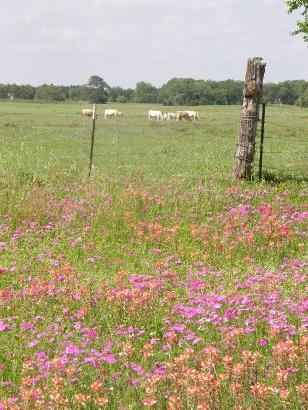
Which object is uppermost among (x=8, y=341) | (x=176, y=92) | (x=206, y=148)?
(x=176, y=92)

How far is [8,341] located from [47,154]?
22.7m

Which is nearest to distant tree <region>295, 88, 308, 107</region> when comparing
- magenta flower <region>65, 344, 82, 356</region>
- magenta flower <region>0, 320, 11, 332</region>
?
magenta flower <region>0, 320, 11, 332</region>

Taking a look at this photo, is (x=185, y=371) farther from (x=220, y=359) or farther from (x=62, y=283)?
(x=62, y=283)

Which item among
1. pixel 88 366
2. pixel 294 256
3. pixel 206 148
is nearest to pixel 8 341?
pixel 88 366

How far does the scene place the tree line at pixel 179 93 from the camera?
14250cm

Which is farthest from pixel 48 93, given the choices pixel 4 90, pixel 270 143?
pixel 270 143

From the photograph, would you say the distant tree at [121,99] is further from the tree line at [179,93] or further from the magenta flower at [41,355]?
the magenta flower at [41,355]

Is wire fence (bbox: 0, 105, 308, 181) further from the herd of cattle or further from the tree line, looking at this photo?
the tree line

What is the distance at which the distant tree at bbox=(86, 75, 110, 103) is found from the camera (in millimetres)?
158900

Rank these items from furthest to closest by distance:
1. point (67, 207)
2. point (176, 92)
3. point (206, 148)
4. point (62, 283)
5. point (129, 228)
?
point (176, 92) → point (206, 148) → point (67, 207) → point (129, 228) → point (62, 283)

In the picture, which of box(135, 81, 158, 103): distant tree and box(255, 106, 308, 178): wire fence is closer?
box(255, 106, 308, 178): wire fence

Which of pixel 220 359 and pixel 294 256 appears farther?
pixel 294 256

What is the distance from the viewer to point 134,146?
115 ft

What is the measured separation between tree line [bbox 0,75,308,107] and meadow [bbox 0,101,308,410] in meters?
117
